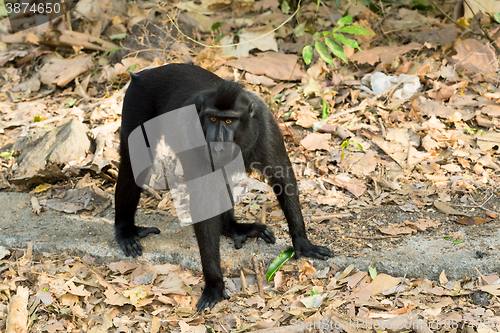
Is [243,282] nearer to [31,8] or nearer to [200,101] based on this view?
[200,101]

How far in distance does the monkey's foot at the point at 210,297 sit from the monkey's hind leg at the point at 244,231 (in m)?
0.61

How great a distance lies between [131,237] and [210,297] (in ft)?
3.84

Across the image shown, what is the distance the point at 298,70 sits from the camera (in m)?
7.56

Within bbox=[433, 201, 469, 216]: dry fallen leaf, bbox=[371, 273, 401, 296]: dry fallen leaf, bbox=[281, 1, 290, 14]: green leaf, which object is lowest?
bbox=[371, 273, 401, 296]: dry fallen leaf

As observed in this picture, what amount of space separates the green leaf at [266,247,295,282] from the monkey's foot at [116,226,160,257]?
136 cm

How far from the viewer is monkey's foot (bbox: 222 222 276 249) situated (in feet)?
16.3


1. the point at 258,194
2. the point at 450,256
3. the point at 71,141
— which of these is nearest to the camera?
the point at 450,256

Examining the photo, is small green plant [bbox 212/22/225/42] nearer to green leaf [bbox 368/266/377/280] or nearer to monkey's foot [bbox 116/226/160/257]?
monkey's foot [bbox 116/226/160/257]

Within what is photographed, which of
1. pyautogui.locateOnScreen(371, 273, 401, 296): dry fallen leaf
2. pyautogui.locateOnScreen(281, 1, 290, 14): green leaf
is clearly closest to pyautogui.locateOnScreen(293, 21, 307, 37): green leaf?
pyautogui.locateOnScreen(281, 1, 290, 14): green leaf

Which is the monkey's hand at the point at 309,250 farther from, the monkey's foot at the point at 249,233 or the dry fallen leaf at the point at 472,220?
the dry fallen leaf at the point at 472,220

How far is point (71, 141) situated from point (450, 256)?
193 inches

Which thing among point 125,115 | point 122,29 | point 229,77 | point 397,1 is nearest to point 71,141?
point 125,115

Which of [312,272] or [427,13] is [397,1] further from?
[312,272]

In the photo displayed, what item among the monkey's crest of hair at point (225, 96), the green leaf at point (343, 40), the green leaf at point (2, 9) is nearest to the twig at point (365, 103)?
the green leaf at point (343, 40)
